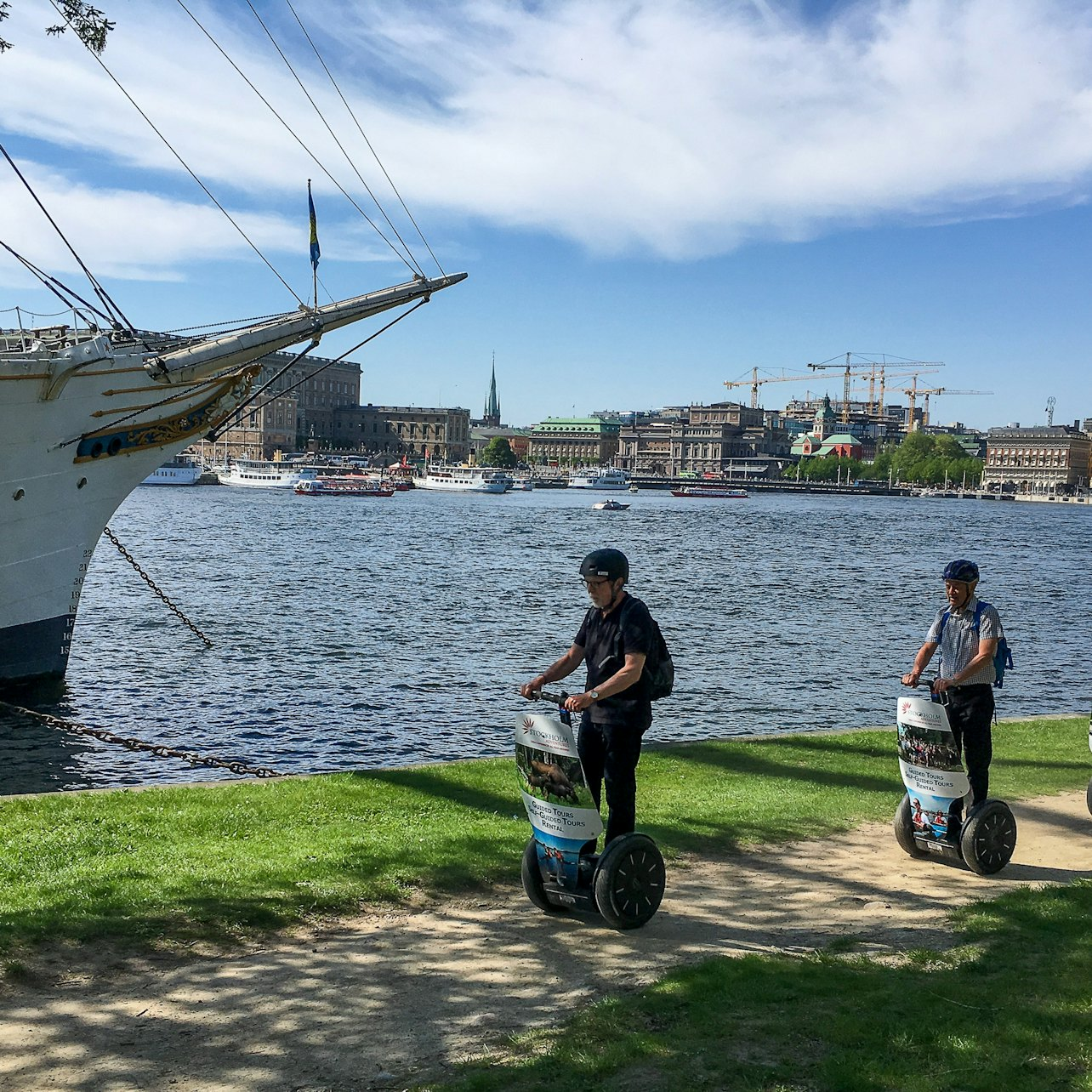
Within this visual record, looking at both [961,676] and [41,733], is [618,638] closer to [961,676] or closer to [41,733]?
[961,676]

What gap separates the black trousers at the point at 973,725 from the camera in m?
7.84

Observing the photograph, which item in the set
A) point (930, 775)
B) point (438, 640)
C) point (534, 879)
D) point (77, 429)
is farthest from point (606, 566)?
point (438, 640)

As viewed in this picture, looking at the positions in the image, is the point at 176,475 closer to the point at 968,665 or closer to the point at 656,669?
the point at 968,665

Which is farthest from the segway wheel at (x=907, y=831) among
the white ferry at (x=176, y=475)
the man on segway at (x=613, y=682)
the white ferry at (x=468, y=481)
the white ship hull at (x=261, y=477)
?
the white ferry at (x=468, y=481)

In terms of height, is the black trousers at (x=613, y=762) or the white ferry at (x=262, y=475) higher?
the white ferry at (x=262, y=475)

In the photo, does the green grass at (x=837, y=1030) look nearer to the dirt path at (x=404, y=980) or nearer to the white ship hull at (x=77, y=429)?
the dirt path at (x=404, y=980)

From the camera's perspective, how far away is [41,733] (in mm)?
17297

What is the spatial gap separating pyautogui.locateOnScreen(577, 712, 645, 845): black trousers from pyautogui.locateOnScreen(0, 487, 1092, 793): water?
10361mm

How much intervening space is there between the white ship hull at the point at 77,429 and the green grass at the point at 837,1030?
1542cm

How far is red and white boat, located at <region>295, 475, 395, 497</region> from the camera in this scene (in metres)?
140

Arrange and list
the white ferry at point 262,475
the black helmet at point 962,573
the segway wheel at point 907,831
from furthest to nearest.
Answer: the white ferry at point 262,475
the segway wheel at point 907,831
the black helmet at point 962,573

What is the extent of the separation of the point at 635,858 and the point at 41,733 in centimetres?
1353

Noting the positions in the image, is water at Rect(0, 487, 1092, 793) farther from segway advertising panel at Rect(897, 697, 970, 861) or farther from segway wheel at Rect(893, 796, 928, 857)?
segway advertising panel at Rect(897, 697, 970, 861)

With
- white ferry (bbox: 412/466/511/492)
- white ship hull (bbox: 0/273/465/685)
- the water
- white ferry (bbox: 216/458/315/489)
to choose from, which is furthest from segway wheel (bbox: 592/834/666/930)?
white ferry (bbox: 412/466/511/492)
